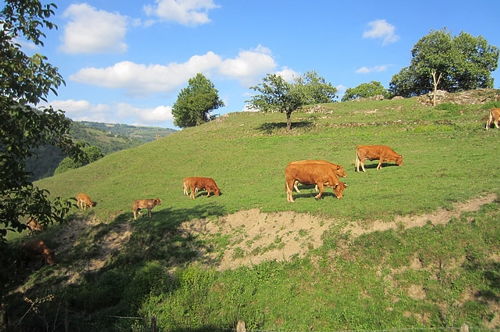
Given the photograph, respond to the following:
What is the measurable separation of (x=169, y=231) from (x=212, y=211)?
2665 millimetres

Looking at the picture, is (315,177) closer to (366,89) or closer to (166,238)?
(166,238)

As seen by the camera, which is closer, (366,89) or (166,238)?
(166,238)

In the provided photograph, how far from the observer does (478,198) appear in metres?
14.4

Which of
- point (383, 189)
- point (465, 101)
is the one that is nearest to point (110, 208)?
point (383, 189)

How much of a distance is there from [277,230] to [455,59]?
188 feet

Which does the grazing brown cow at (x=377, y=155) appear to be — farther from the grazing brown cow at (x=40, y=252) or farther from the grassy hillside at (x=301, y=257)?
the grazing brown cow at (x=40, y=252)

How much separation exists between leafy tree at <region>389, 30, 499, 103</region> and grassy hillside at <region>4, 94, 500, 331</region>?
124ft

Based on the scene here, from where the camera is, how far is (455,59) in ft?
193

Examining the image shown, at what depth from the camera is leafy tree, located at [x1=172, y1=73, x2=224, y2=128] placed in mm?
82625

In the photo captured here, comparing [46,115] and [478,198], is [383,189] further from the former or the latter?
[46,115]

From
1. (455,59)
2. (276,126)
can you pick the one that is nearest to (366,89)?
(455,59)

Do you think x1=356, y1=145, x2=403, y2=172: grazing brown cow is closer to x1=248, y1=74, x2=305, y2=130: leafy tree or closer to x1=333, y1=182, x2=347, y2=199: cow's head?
x1=333, y1=182, x2=347, y2=199: cow's head

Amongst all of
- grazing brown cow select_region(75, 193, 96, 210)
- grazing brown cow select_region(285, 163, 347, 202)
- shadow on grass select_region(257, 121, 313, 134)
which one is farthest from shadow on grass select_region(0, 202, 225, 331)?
shadow on grass select_region(257, 121, 313, 134)

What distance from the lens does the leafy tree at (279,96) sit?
45375 millimetres
